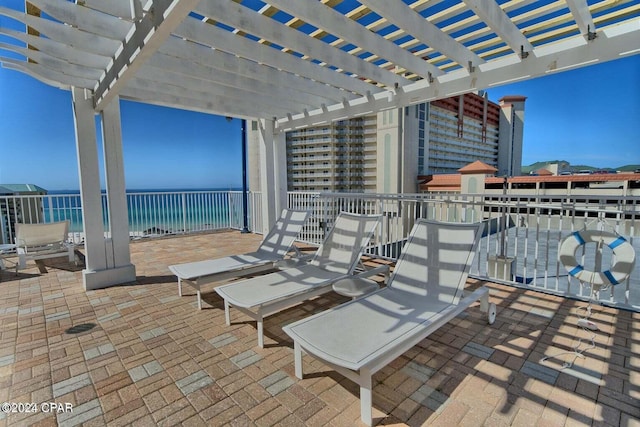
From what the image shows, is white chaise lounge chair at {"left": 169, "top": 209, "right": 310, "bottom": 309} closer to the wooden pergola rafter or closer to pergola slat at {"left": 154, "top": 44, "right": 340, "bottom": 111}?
pergola slat at {"left": 154, "top": 44, "right": 340, "bottom": 111}

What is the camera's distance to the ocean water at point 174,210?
771 cm

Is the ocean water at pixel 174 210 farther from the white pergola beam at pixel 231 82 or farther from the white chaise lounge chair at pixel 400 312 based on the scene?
the white chaise lounge chair at pixel 400 312

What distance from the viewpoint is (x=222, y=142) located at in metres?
32.0

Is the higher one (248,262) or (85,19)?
(85,19)

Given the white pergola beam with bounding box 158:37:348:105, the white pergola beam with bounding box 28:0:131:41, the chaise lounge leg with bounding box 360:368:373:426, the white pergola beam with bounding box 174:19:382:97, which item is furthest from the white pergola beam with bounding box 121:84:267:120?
the chaise lounge leg with bounding box 360:368:373:426

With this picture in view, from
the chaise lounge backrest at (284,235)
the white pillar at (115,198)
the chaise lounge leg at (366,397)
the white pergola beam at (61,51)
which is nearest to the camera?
the chaise lounge leg at (366,397)

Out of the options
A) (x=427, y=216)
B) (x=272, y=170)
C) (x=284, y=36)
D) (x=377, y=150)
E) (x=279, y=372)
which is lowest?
(x=279, y=372)

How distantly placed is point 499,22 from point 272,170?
4.94 meters

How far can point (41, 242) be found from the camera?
5207 millimetres

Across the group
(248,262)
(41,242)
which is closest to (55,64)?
(248,262)

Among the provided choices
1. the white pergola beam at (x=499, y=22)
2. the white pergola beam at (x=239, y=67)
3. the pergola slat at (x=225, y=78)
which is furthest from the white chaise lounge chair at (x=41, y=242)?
the white pergola beam at (x=499, y=22)

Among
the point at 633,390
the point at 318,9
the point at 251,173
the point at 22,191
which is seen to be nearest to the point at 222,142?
the point at 251,173

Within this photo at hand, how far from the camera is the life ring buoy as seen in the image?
254cm

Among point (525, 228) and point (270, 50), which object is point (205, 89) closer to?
point (270, 50)
